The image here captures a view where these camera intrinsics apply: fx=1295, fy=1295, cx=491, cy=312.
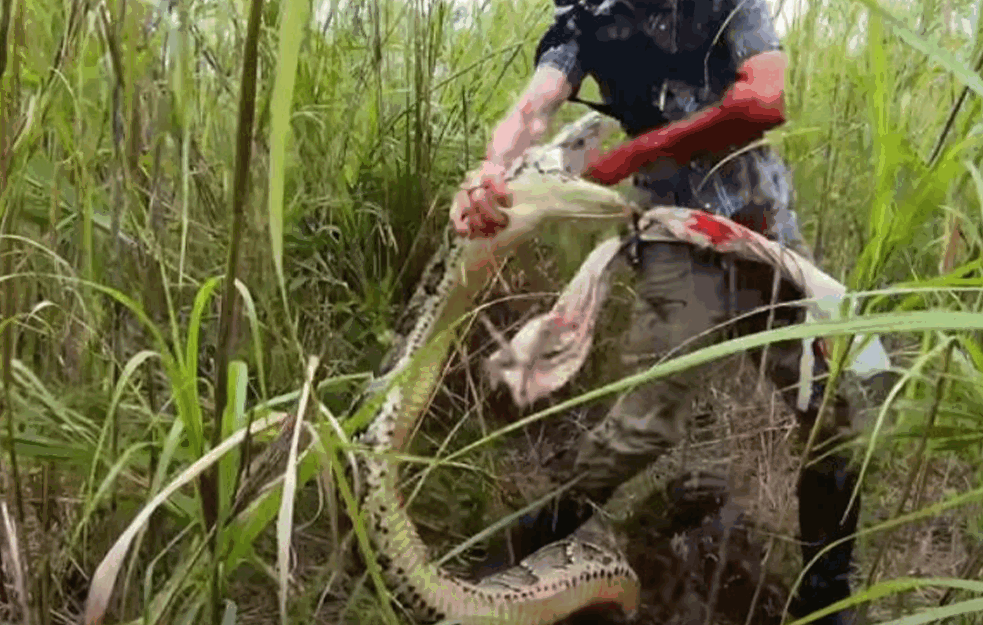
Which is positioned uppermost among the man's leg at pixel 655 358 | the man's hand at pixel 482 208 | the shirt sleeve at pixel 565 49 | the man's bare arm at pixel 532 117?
the shirt sleeve at pixel 565 49

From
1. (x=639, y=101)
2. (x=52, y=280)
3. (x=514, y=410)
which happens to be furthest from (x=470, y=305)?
(x=52, y=280)

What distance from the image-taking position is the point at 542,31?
2.98 feet

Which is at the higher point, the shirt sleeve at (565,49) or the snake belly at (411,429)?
the shirt sleeve at (565,49)

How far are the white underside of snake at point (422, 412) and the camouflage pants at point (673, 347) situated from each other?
29 mm

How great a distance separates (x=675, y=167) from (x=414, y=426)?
25 centimetres

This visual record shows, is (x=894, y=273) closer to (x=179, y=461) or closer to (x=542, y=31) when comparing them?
(x=542, y=31)

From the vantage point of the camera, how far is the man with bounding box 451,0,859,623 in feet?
2.84

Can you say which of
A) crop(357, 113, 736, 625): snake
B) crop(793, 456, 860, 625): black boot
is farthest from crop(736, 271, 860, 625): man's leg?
crop(357, 113, 736, 625): snake

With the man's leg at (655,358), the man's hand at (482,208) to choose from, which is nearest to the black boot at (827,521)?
the man's leg at (655,358)

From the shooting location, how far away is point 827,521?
0.90 meters

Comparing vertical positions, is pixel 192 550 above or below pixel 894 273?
below

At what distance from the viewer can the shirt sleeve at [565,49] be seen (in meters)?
0.89

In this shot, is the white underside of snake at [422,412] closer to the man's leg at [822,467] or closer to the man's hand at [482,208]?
the man's hand at [482,208]

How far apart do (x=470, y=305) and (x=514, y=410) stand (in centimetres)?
8
